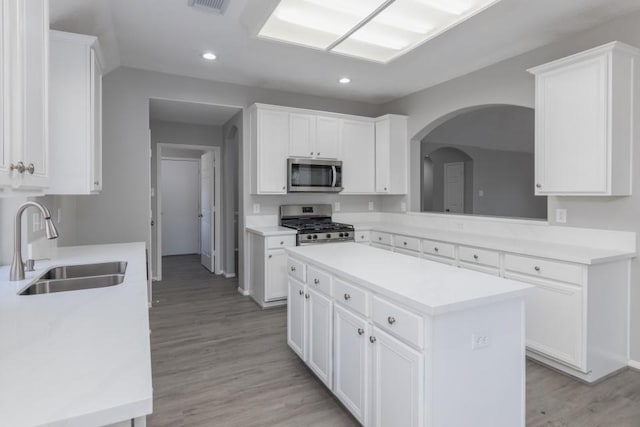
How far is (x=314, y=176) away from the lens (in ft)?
15.1

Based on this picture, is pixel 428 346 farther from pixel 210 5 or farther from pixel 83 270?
pixel 210 5

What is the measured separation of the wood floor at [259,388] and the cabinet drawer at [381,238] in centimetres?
165

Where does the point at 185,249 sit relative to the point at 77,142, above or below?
below

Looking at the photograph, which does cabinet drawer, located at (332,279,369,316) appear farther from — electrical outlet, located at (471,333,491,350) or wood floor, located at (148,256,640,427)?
wood floor, located at (148,256,640,427)

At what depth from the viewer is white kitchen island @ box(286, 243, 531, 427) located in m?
1.48

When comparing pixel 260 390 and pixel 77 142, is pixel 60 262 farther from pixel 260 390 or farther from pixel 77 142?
pixel 260 390

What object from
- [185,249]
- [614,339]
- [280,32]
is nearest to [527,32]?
[280,32]

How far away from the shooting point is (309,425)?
203cm

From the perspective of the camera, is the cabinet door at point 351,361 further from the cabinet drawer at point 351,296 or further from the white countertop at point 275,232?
the white countertop at point 275,232

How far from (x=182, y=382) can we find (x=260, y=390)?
1.93 feet

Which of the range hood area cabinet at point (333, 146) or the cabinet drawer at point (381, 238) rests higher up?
the range hood area cabinet at point (333, 146)

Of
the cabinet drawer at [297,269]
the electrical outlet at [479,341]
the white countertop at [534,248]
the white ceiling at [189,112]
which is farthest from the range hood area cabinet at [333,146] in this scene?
the electrical outlet at [479,341]

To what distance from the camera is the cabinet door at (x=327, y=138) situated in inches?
A: 183

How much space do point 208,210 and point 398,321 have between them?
5.28 metres
